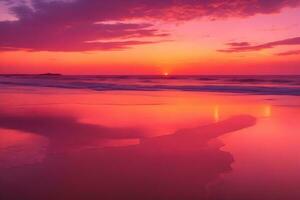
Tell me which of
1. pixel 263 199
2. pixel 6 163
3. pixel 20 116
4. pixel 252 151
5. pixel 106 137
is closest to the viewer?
pixel 263 199

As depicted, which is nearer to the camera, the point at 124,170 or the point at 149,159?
the point at 124,170

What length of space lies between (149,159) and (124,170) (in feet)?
2.71

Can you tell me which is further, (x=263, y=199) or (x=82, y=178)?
(x=82, y=178)

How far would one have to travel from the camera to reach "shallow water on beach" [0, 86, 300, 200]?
17.2 ft

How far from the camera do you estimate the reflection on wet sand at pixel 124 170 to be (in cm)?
515

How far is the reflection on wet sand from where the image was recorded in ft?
16.9

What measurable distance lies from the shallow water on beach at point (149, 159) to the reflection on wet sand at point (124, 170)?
0.04 ft

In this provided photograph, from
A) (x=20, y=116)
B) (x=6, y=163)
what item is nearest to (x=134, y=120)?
(x=20, y=116)

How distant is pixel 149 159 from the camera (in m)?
6.94

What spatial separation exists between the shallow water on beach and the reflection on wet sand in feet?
0.04

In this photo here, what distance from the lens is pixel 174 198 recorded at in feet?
16.4

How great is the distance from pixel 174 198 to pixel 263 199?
1.17 metres

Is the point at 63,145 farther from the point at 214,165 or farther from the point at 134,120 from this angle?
the point at 134,120

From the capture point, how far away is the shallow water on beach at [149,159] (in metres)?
5.24
